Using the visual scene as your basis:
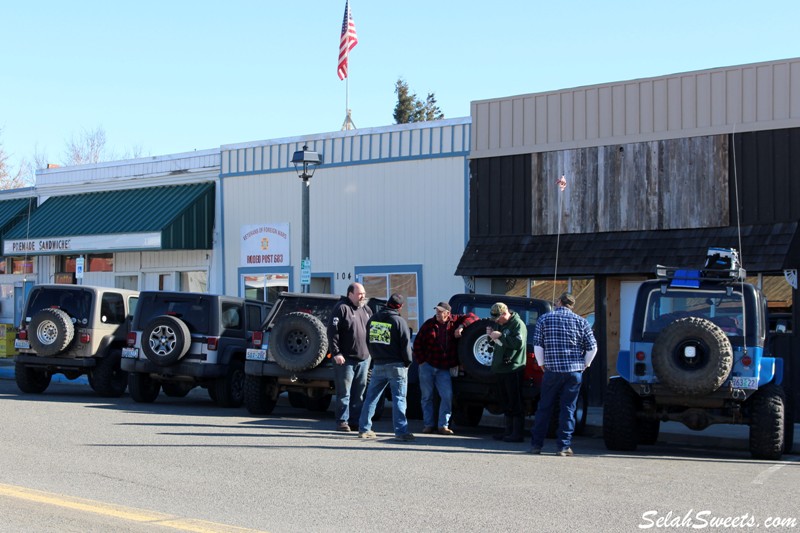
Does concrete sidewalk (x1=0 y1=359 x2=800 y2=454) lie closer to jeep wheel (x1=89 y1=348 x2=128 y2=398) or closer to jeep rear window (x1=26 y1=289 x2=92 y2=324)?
jeep wheel (x1=89 y1=348 x2=128 y2=398)

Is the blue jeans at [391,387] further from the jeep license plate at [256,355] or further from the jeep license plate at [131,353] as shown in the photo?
the jeep license plate at [131,353]

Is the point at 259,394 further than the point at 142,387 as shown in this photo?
No

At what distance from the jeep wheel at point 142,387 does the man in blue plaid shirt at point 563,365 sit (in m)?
8.02

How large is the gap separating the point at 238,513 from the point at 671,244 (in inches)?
488

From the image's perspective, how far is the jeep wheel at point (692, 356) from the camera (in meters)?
11.8

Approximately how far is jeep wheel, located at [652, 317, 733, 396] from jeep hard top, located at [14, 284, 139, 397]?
10540 millimetres

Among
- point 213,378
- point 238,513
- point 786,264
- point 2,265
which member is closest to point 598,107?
point 786,264

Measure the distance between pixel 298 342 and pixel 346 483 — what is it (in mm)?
5983

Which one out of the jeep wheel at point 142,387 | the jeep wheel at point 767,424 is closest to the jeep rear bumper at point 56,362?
the jeep wheel at point 142,387

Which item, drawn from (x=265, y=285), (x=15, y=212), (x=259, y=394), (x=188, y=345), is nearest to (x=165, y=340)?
(x=188, y=345)

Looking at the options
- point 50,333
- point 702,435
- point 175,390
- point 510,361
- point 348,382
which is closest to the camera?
point 510,361

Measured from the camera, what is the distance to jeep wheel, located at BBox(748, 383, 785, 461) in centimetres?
1188

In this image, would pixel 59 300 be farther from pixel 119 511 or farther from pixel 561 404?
pixel 119 511

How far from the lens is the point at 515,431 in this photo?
13570 mm
